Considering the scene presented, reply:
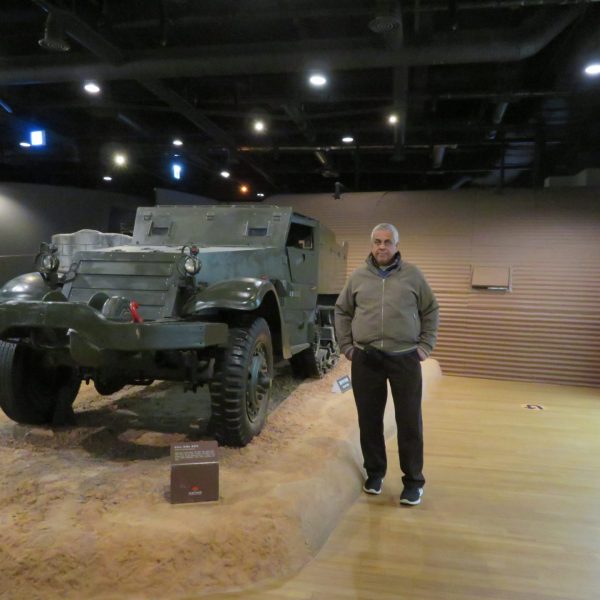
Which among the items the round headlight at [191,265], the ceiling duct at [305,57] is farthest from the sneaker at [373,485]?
the ceiling duct at [305,57]

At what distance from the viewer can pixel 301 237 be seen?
232 inches

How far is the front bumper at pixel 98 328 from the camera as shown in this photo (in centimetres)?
296

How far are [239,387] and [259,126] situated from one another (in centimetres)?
472

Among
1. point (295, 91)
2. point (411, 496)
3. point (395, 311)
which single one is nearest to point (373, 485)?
point (411, 496)

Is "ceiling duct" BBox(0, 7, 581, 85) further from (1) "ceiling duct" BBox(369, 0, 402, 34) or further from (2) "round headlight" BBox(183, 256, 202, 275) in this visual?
(2) "round headlight" BBox(183, 256, 202, 275)

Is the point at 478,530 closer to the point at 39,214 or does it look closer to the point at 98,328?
the point at 98,328

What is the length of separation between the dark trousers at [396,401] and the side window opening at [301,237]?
2.70 meters

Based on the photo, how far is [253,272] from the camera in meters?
4.57

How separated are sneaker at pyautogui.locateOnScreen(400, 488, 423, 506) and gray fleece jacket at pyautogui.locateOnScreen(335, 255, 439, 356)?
2.73 ft

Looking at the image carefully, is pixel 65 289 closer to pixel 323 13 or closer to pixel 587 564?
pixel 323 13

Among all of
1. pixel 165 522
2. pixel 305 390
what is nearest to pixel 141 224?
pixel 305 390

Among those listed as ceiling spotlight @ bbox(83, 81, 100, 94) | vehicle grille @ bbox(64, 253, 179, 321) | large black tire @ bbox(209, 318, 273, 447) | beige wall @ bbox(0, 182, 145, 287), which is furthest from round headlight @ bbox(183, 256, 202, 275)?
beige wall @ bbox(0, 182, 145, 287)

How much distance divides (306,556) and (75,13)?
4.45m

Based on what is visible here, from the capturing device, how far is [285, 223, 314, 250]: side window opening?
5.80 m
